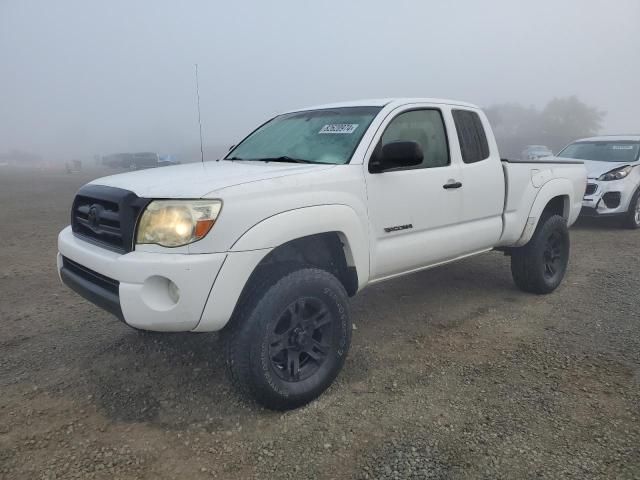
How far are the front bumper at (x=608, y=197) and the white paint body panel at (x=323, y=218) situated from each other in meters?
4.48

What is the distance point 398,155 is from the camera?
3.01 meters

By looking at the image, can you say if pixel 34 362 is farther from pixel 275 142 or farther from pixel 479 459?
pixel 479 459

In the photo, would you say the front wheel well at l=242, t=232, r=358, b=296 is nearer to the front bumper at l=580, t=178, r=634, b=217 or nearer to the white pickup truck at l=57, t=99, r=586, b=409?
the white pickup truck at l=57, t=99, r=586, b=409

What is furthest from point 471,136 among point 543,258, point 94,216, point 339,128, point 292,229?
point 94,216

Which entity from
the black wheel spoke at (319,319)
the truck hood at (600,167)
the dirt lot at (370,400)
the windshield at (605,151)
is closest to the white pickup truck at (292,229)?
the black wheel spoke at (319,319)

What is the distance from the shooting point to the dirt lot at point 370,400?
2.34 m

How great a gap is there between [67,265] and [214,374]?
1199 millimetres

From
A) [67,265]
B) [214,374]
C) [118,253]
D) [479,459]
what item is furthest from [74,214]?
[479,459]

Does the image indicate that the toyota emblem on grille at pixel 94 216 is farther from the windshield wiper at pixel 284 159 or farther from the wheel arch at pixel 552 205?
the wheel arch at pixel 552 205

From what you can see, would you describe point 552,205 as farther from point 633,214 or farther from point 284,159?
point 633,214

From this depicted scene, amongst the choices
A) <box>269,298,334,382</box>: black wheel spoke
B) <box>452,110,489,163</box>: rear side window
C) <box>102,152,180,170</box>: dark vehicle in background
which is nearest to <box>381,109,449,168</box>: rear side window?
<box>452,110,489,163</box>: rear side window

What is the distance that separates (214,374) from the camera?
127 inches

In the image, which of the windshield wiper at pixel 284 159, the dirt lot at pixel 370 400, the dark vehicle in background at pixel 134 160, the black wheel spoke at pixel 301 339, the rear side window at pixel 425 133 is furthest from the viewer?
the dark vehicle in background at pixel 134 160

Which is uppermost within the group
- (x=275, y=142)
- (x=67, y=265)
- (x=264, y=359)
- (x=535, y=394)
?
(x=275, y=142)
